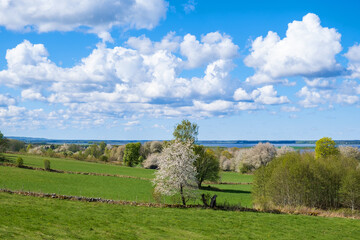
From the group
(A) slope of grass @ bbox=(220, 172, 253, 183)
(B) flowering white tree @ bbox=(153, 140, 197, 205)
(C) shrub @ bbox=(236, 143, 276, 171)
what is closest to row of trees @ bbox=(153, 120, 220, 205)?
(B) flowering white tree @ bbox=(153, 140, 197, 205)

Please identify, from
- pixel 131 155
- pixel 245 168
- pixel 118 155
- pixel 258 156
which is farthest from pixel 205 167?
pixel 118 155

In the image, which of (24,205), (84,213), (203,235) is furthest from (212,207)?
(24,205)

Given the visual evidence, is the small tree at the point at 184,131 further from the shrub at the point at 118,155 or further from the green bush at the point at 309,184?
the shrub at the point at 118,155

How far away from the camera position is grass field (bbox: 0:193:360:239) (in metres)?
17.6

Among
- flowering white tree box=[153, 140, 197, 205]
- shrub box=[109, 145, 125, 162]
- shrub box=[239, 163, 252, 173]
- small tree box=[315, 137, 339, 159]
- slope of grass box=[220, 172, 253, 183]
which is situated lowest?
slope of grass box=[220, 172, 253, 183]

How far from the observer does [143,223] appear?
21656 mm

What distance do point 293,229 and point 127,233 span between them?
41.5 feet

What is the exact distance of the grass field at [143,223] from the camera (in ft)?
57.8

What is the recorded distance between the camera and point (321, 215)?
31281mm

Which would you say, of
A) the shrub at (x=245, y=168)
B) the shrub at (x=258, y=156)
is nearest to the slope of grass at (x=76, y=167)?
the shrub at (x=245, y=168)

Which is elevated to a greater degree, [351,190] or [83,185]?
[351,190]

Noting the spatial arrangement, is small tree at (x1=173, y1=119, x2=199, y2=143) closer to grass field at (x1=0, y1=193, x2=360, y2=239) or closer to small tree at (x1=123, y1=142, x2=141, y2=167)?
grass field at (x1=0, y1=193, x2=360, y2=239)

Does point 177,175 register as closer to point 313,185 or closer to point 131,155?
point 313,185

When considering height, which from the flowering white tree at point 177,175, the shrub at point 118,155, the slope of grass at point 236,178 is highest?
the flowering white tree at point 177,175
